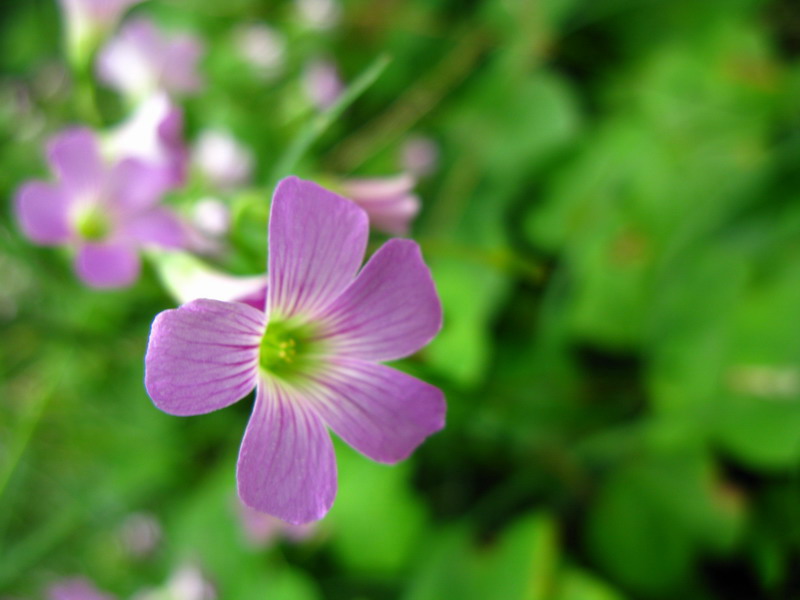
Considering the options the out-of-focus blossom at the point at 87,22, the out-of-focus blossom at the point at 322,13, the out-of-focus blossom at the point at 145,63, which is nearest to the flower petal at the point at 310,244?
the out-of-focus blossom at the point at 87,22

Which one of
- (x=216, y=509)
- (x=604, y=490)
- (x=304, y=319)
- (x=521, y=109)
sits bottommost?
(x=216, y=509)

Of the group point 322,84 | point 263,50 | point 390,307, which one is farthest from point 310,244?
point 263,50

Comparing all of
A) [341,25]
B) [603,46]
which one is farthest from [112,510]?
[603,46]

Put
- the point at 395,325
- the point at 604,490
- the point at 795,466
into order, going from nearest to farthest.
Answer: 1. the point at 395,325
2. the point at 795,466
3. the point at 604,490

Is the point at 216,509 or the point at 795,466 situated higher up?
the point at 795,466

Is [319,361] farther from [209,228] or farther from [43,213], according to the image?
[43,213]

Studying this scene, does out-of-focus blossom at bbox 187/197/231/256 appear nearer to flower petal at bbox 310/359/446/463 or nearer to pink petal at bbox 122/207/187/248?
pink petal at bbox 122/207/187/248

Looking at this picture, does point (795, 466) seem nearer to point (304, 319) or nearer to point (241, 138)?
point (304, 319)

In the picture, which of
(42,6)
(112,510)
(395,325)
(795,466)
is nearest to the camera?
(395,325)

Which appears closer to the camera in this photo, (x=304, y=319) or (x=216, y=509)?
(x=304, y=319)
